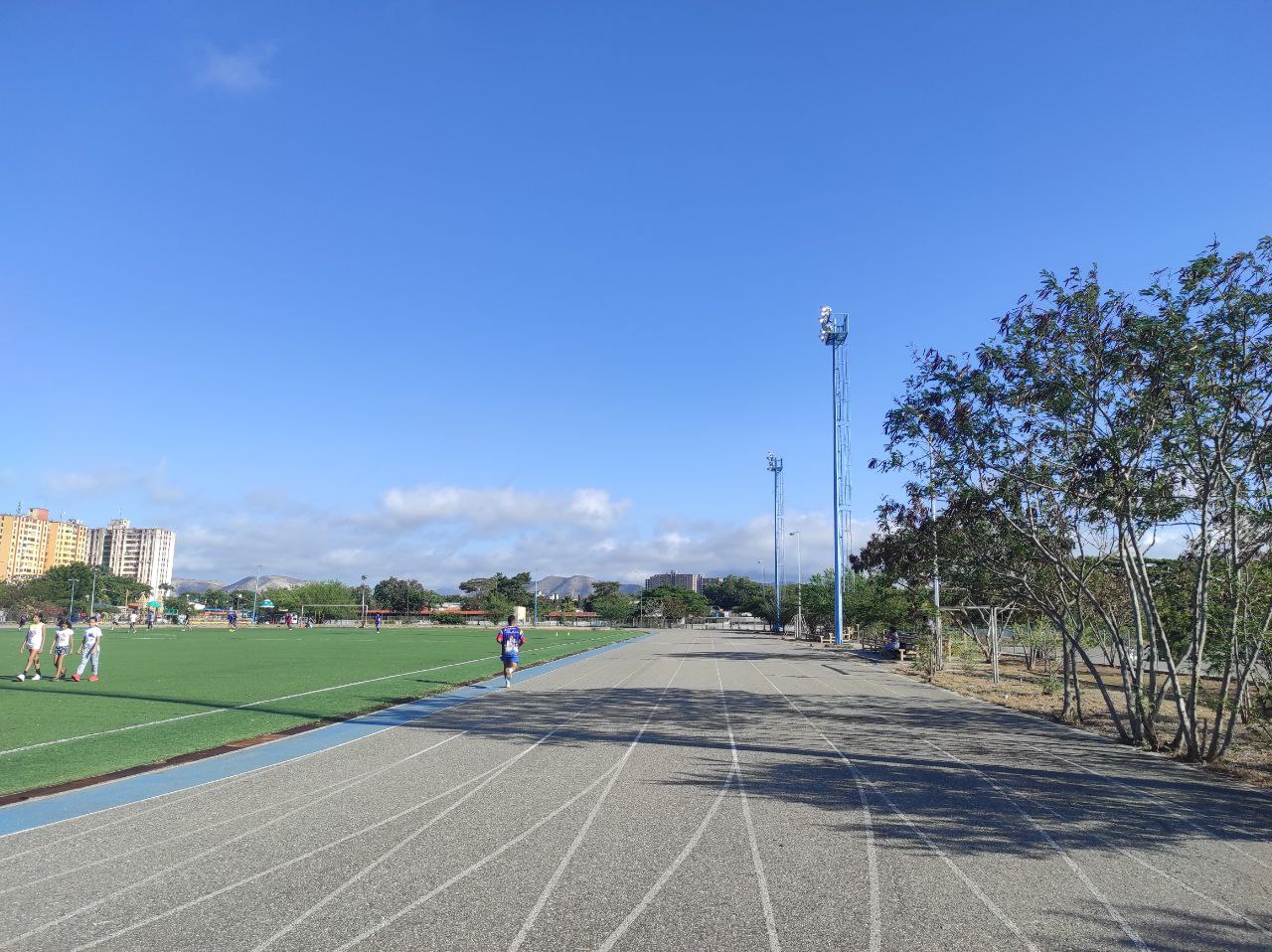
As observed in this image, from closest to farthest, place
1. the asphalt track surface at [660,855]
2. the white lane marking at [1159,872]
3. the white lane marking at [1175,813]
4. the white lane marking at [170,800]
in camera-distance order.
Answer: the asphalt track surface at [660,855] < the white lane marking at [1159,872] < the white lane marking at [170,800] < the white lane marking at [1175,813]

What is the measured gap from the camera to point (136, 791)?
324 inches

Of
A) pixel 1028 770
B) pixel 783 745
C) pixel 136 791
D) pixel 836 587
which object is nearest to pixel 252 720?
pixel 136 791

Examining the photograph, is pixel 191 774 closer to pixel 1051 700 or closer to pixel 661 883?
pixel 661 883

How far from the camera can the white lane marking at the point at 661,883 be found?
4.74 m

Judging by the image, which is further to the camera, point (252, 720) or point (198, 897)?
point (252, 720)

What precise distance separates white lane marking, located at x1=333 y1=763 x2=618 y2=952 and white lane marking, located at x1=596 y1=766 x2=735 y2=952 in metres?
1.31

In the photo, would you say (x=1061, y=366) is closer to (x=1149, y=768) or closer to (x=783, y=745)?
(x=1149, y=768)

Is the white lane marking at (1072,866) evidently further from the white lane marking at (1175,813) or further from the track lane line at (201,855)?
the track lane line at (201,855)

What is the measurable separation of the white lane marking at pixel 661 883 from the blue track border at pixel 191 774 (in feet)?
17.4

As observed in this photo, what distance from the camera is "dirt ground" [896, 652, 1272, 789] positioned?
36.1ft

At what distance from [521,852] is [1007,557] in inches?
489

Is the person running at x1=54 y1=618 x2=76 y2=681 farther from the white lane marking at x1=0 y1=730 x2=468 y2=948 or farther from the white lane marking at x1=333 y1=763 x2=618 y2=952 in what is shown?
the white lane marking at x1=333 y1=763 x2=618 y2=952

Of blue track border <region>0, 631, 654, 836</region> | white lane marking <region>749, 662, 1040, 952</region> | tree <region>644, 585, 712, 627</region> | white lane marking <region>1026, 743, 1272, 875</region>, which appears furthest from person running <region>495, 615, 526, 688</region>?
tree <region>644, 585, 712, 627</region>

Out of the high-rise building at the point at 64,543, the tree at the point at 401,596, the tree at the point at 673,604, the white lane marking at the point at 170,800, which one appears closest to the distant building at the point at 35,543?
the high-rise building at the point at 64,543
